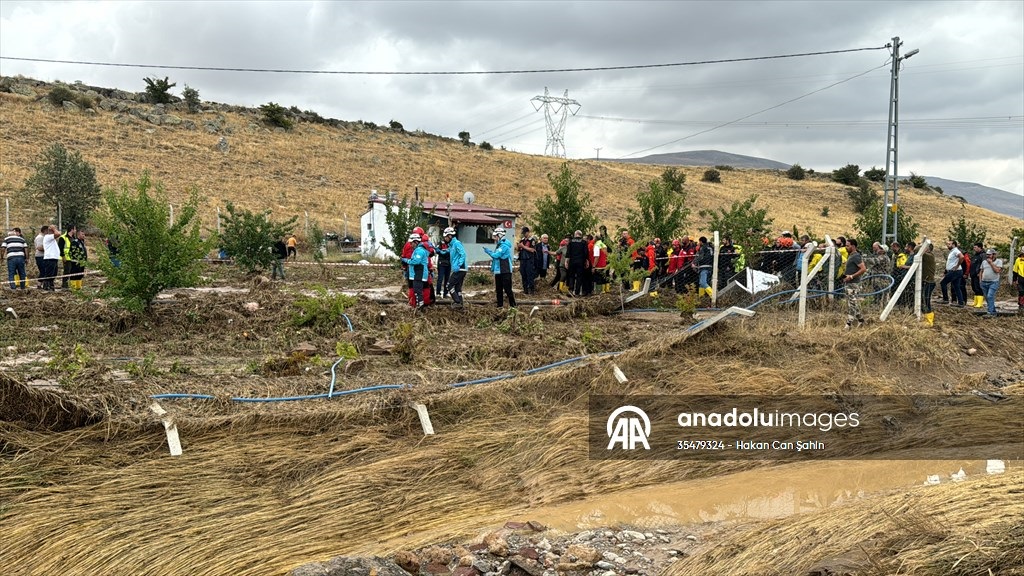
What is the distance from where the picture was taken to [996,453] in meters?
7.39

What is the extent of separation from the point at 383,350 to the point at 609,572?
586 cm

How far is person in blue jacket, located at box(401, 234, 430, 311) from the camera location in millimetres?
13016

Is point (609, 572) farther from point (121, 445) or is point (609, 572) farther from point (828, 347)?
point (828, 347)

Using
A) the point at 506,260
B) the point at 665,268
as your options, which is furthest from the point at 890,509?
the point at 665,268

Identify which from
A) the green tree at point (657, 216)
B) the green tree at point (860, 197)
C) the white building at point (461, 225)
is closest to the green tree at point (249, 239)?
the white building at point (461, 225)

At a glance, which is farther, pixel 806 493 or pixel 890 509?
pixel 806 493

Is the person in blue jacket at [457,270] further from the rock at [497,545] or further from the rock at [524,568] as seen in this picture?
the rock at [524,568]

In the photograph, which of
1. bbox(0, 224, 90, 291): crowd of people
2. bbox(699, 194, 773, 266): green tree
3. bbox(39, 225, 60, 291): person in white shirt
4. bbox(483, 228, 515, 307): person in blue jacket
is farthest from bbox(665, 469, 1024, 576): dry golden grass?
bbox(39, 225, 60, 291): person in white shirt

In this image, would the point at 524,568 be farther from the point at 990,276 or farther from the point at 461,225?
the point at 461,225

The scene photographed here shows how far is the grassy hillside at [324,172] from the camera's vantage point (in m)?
40.1

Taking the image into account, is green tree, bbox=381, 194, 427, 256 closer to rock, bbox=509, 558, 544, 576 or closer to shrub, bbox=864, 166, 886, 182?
rock, bbox=509, 558, 544, 576

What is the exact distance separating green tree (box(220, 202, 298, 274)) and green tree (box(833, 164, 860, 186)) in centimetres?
6774

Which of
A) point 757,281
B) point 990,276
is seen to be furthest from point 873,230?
point 757,281

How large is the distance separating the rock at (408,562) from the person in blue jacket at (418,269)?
874 cm
